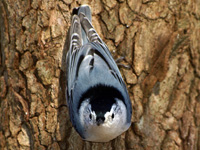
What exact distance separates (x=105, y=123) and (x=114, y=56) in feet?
2.32

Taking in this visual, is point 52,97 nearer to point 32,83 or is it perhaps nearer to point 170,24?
point 32,83

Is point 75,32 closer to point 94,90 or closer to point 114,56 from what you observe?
point 114,56

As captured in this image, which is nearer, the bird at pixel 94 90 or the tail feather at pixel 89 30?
the bird at pixel 94 90

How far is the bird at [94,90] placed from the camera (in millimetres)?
3189

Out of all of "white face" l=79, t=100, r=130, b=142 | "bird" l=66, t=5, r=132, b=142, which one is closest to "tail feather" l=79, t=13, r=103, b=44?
"bird" l=66, t=5, r=132, b=142

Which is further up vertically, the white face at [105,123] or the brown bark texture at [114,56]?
the brown bark texture at [114,56]

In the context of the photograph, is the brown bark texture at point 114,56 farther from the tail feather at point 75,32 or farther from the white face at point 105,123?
the white face at point 105,123

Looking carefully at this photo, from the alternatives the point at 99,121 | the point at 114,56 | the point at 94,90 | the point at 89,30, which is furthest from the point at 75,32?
the point at 99,121

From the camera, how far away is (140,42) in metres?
3.47

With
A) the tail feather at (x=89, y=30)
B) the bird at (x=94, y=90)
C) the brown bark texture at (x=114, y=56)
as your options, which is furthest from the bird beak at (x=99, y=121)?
the tail feather at (x=89, y=30)

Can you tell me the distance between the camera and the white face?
3154mm

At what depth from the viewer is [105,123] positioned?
10.3 ft

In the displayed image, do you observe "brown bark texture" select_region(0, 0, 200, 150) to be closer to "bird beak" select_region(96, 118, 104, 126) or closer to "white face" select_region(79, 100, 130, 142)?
"white face" select_region(79, 100, 130, 142)

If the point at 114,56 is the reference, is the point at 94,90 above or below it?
below
